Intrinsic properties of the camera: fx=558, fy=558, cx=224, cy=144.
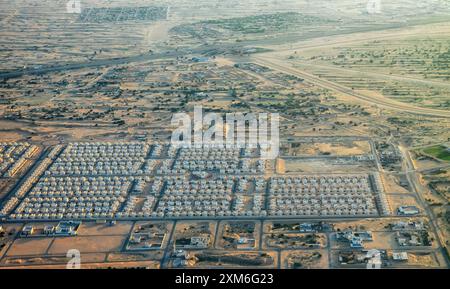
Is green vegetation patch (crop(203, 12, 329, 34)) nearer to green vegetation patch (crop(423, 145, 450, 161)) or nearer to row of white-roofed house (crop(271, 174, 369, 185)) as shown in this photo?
green vegetation patch (crop(423, 145, 450, 161))

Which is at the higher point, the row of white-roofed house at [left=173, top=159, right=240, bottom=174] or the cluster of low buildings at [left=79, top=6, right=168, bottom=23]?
the cluster of low buildings at [left=79, top=6, right=168, bottom=23]

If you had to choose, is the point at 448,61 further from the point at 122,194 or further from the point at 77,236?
the point at 77,236

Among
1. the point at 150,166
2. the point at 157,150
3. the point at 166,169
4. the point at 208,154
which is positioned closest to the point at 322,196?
the point at 208,154

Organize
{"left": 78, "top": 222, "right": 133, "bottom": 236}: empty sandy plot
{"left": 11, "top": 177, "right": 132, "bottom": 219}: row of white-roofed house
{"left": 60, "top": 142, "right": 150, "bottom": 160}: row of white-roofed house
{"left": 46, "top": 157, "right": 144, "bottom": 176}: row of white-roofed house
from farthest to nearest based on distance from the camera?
{"left": 60, "top": 142, "right": 150, "bottom": 160}: row of white-roofed house, {"left": 46, "top": 157, "right": 144, "bottom": 176}: row of white-roofed house, {"left": 11, "top": 177, "right": 132, "bottom": 219}: row of white-roofed house, {"left": 78, "top": 222, "right": 133, "bottom": 236}: empty sandy plot

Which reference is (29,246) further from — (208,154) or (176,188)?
(208,154)

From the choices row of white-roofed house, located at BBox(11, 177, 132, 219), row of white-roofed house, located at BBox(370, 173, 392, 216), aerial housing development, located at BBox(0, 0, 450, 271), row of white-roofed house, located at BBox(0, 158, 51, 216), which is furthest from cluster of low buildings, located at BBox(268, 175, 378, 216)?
row of white-roofed house, located at BBox(0, 158, 51, 216)

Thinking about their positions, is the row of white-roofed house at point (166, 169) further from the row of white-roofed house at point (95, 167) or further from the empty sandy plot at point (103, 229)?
the empty sandy plot at point (103, 229)
